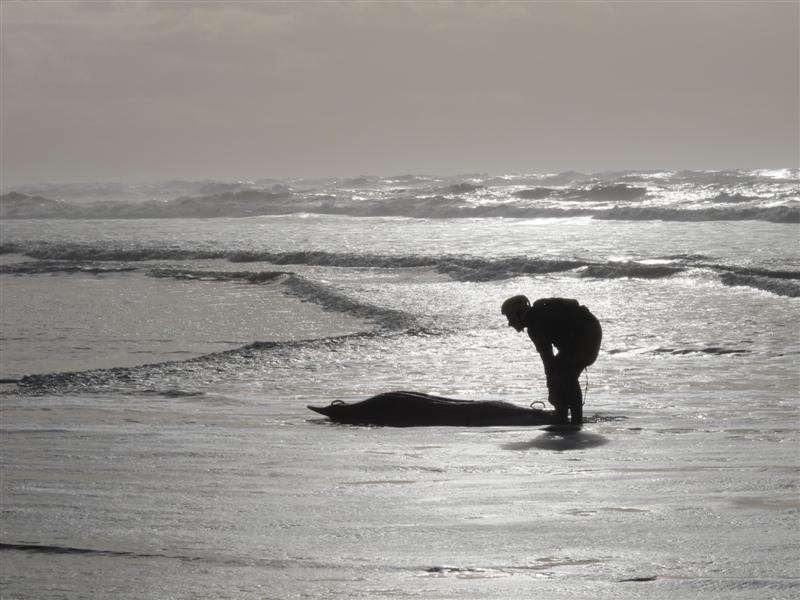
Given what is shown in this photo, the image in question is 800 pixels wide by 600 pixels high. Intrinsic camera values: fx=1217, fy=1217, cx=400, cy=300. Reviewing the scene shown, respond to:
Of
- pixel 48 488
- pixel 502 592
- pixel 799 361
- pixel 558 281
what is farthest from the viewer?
pixel 558 281

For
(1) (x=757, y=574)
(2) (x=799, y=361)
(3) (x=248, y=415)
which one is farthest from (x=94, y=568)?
(2) (x=799, y=361)

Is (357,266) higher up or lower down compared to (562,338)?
lower down

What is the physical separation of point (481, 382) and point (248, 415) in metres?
2.56

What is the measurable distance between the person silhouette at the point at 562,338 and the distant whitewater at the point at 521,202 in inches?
1075

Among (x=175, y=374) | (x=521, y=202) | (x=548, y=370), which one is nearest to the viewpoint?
(x=548, y=370)

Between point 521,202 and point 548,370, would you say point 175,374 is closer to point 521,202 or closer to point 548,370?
point 548,370

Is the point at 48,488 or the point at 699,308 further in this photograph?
the point at 699,308

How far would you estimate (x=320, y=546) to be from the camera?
5398 millimetres

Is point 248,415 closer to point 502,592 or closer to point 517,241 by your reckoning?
point 502,592

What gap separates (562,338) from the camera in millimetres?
8734

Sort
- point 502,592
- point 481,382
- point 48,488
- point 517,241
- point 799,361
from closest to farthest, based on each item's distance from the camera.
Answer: point 502,592 < point 48,488 < point 481,382 < point 799,361 < point 517,241

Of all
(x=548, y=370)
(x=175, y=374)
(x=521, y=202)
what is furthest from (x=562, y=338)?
(x=521, y=202)

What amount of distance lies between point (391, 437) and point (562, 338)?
144cm

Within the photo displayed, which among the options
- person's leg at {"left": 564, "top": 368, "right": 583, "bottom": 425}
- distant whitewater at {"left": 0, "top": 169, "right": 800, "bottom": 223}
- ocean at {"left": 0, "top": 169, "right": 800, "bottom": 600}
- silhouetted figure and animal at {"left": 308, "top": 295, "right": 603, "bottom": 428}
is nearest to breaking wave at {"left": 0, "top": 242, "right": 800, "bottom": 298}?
ocean at {"left": 0, "top": 169, "right": 800, "bottom": 600}
